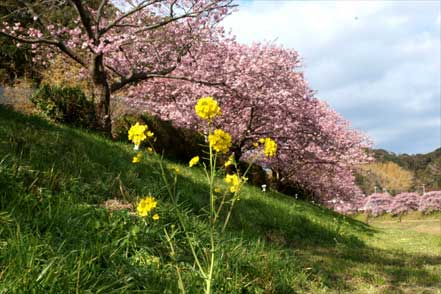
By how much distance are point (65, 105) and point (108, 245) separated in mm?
9370

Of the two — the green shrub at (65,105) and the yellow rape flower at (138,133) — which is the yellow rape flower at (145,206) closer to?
the yellow rape flower at (138,133)

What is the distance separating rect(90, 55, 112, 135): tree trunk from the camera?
12.5 meters

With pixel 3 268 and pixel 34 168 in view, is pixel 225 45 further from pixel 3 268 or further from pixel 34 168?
pixel 3 268

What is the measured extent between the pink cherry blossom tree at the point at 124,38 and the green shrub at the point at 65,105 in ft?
1.41

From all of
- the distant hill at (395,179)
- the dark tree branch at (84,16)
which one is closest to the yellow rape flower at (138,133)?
the dark tree branch at (84,16)

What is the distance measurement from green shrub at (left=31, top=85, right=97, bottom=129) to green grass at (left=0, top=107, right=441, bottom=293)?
162 inches

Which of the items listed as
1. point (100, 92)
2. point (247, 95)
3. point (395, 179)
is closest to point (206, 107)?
point (100, 92)

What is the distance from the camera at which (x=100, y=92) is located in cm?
1280

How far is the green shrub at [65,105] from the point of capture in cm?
1171

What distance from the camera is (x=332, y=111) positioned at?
3159cm

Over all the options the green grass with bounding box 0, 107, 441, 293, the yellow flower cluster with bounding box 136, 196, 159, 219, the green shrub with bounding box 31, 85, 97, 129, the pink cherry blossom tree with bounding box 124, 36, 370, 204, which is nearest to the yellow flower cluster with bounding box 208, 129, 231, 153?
the yellow flower cluster with bounding box 136, 196, 159, 219

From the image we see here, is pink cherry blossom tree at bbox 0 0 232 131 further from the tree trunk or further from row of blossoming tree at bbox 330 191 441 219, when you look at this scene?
row of blossoming tree at bbox 330 191 441 219

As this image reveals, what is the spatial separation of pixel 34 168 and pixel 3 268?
7.50 ft

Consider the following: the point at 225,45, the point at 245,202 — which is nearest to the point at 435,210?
the point at 225,45
